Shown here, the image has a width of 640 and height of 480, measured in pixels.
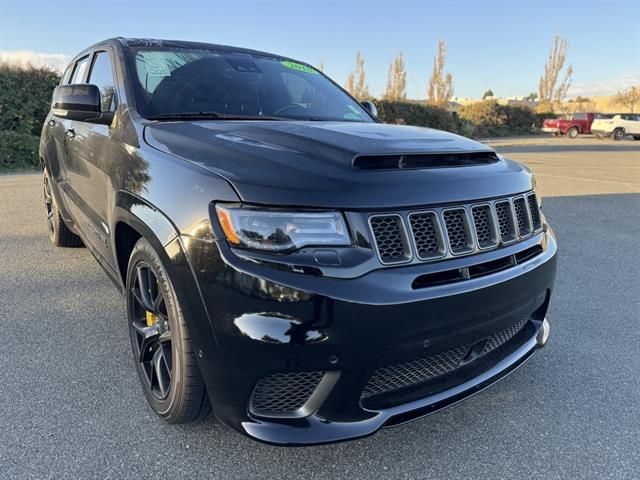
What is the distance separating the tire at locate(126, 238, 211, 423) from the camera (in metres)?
1.92

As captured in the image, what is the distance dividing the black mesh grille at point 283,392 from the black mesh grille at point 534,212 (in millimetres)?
1320

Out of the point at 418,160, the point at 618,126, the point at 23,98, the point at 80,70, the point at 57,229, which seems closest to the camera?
the point at 418,160

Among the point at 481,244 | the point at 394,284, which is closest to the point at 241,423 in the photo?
the point at 394,284

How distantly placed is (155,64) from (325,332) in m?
2.12

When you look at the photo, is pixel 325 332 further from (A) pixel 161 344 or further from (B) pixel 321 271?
(A) pixel 161 344

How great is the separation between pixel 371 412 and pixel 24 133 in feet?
45.5

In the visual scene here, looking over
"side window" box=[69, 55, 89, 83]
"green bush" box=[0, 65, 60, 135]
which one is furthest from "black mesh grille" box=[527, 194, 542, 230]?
"green bush" box=[0, 65, 60, 135]

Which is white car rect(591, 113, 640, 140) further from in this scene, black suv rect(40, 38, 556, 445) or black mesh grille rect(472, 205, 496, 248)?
black mesh grille rect(472, 205, 496, 248)

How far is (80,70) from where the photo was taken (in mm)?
4070

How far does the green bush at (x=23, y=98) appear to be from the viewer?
42.3ft

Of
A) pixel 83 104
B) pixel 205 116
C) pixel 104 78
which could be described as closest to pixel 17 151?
pixel 104 78

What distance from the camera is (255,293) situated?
5.36 ft

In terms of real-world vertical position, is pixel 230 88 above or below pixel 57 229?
above

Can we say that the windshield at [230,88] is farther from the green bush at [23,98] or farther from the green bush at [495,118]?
the green bush at [495,118]
